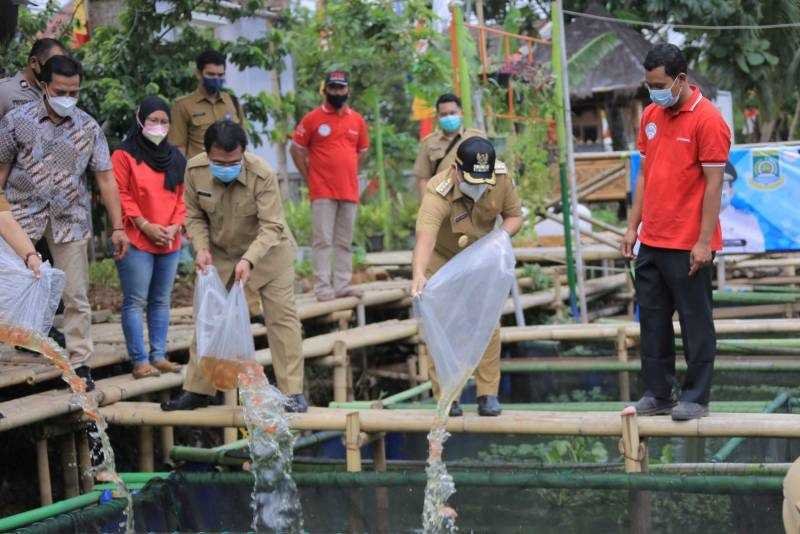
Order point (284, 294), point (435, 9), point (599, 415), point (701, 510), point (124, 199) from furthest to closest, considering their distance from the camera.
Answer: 1. point (435, 9)
2. point (124, 199)
3. point (284, 294)
4. point (599, 415)
5. point (701, 510)

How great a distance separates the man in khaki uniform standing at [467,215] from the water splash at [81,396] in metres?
1.58

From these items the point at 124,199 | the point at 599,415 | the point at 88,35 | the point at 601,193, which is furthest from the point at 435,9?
the point at 599,415

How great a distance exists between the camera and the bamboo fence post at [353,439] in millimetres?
5918

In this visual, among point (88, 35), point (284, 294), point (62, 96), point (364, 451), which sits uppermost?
point (88, 35)

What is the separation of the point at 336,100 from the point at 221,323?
3133mm

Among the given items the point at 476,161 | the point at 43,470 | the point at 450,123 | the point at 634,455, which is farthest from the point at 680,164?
the point at 43,470

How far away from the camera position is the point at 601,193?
11641mm

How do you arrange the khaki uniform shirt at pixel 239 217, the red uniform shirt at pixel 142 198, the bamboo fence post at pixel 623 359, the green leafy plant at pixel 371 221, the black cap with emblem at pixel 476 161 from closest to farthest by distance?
1. the black cap with emblem at pixel 476 161
2. the khaki uniform shirt at pixel 239 217
3. the red uniform shirt at pixel 142 198
4. the bamboo fence post at pixel 623 359
5. the green leafy plant at pixel 371 221

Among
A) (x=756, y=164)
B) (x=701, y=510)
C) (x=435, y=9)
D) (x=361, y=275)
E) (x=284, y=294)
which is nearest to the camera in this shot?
(x=701, y=510)

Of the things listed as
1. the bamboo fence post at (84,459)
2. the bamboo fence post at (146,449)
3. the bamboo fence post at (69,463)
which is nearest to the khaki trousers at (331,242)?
the bamboo fence post at (146,449)

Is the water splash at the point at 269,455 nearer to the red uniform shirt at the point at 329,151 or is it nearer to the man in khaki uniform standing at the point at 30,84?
the man in khaki uniform standing at the point at 30,84

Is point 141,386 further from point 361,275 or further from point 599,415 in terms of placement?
point 361,275

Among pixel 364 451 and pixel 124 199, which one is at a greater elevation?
pixel 124 199

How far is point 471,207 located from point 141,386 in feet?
7.22
